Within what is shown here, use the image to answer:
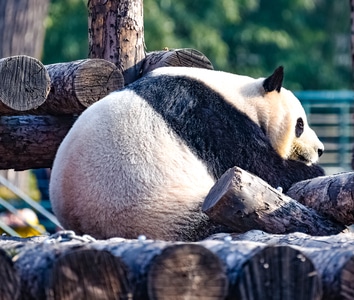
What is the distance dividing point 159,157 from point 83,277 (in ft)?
5.42

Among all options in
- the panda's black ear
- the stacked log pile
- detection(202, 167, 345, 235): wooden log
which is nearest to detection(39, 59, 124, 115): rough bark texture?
the panda's black ear

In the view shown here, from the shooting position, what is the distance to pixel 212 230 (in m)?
3.57

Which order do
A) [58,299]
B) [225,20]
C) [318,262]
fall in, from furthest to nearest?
[225,20], [318,262], [58,299]

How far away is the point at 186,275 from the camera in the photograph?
2070mm

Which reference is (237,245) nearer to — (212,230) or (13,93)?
(212,230)

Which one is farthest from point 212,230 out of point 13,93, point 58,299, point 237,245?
point 58,299

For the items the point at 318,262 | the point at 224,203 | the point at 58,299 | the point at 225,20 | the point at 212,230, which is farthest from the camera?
the point at 225,20

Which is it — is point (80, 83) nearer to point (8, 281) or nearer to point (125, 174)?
point (125, 174)

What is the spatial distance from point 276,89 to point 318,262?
86.9 inches

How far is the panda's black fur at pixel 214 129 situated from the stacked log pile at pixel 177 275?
5.36 ft

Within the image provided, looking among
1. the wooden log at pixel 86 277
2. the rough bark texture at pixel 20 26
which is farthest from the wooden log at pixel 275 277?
the rough bark texture at pixel 20 26

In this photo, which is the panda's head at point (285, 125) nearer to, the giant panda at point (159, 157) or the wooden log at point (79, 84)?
the giant panda at point (159, 157)

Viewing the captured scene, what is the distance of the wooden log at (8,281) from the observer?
209 cm

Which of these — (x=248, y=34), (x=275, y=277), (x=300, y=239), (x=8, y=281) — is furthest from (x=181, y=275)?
(x=248, y=34)
